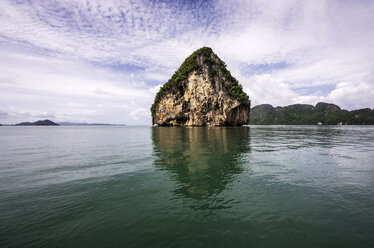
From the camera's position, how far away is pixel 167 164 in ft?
37.8

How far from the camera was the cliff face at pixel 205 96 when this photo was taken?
76250 millimetres

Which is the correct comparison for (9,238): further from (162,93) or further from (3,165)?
(162,93)

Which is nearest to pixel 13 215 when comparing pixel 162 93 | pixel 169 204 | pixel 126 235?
pixel 126 235

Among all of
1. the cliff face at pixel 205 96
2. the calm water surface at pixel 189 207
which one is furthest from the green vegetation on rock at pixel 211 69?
the calm water surface at pixel 189 207

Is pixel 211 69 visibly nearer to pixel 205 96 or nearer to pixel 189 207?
pixel 205 96

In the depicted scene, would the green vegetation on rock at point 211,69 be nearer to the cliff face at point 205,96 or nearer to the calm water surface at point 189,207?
the cliff face at point 205,96

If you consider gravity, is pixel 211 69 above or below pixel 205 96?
above

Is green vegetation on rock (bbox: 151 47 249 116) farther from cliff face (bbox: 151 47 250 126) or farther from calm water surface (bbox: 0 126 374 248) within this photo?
calm water surface (bbox: 0 126 374 248)

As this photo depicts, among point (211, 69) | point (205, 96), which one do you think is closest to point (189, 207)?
point (205, 96)

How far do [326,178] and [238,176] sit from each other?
4.63 meters

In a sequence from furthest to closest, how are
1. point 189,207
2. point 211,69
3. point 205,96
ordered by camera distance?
point 211,69
point 205,96
point 189,207

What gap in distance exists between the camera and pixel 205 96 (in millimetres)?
76750

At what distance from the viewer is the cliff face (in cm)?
7625

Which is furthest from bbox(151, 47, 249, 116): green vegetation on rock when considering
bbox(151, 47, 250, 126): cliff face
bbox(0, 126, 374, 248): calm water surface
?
→ bbox(0, 126, 374, 248): calm water surface
